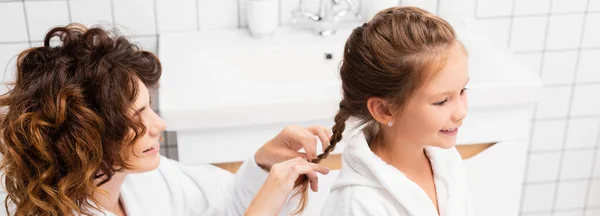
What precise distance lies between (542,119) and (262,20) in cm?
97

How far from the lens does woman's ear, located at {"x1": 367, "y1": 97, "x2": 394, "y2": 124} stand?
4.29 feet

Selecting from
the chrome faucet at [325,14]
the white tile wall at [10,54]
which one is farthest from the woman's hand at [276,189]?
the white tile wall at [10,54]

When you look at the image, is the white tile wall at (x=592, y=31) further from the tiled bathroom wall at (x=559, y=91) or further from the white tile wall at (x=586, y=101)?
the white tile wall at (x=586, y=101)

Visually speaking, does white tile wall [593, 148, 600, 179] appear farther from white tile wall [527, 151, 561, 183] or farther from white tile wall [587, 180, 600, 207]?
white tile wall [527, 151, 561, 183]

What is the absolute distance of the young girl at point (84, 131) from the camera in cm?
128

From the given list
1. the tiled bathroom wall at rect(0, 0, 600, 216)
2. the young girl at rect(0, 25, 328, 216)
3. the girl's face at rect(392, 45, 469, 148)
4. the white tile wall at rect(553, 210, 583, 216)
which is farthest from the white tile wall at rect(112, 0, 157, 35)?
the white tile wall at rect(553, 210, 583, 216)

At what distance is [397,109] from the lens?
1.30m

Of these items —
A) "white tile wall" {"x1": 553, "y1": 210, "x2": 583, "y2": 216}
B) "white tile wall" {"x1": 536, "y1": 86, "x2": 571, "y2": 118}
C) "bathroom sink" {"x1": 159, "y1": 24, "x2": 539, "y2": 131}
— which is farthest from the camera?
"white tile wall" {"x1": 553, "y1": 210, "x2": 583, "y2": 216}

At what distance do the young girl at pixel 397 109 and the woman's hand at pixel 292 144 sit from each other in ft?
0.15

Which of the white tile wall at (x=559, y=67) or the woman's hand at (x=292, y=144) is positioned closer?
the woman's hand at (x=292, y=144)

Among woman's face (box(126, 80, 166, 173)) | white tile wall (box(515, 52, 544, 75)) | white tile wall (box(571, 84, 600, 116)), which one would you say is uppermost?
woman's face (box(126, 80, 166, 173))

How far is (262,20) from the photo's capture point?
2113 mm

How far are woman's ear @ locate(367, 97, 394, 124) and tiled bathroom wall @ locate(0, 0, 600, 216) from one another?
0.93 m

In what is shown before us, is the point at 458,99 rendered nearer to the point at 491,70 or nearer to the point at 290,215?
the point at 290,215
